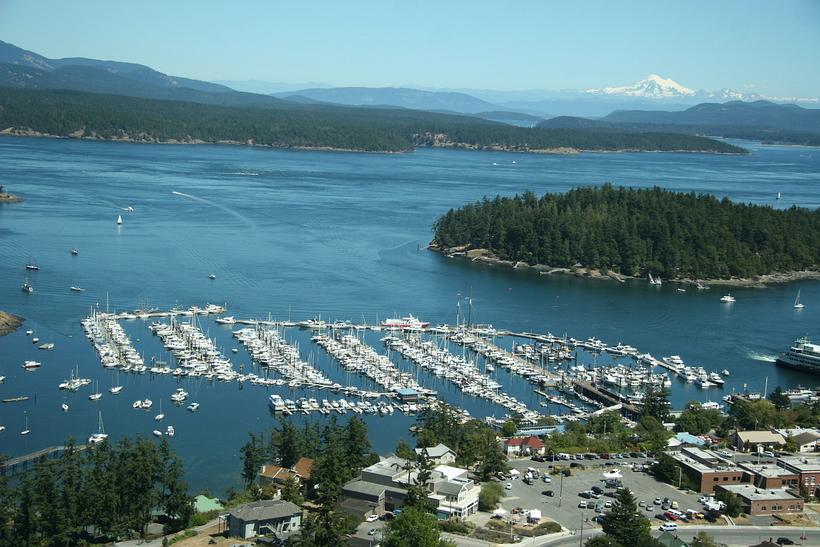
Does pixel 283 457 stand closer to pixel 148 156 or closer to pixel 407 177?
pixel 407 177

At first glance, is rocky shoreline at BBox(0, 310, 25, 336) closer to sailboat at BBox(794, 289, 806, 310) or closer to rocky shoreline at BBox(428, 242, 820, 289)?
rocky shoreline at BBox(428, 242, 820, 289)

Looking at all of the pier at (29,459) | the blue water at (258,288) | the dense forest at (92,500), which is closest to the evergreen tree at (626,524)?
the dense forest at (92,500)

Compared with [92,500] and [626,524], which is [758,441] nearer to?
[626,524]

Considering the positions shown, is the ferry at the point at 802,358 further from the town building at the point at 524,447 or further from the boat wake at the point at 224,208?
the boat wake at the point at 224,208

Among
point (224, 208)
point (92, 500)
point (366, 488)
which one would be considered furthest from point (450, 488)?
point (224, 208)

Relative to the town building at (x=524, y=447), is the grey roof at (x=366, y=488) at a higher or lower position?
higher

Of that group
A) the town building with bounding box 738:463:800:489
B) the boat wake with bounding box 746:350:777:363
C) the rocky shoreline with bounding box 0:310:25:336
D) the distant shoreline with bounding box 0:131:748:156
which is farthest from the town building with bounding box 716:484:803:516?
the distant shoreline with bounding box 0:131:748:156
